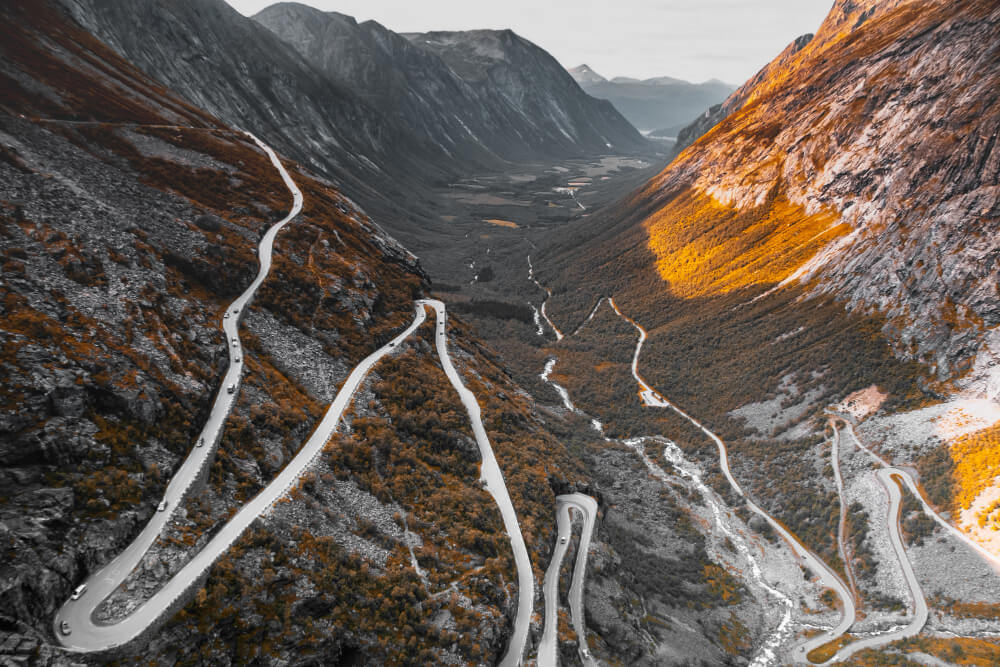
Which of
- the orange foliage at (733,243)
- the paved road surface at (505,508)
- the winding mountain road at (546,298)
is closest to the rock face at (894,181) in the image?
the orange foliage at (733,243)

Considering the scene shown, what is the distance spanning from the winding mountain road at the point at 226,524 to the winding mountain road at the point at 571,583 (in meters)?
1.89

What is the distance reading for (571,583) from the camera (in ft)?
135

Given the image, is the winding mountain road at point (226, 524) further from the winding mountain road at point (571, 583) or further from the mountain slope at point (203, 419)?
the winding mountain road at point (571, 583)

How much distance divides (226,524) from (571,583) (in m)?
28.4

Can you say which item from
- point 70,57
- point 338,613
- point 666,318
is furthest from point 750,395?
point 70,57

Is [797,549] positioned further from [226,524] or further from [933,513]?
[226,524]

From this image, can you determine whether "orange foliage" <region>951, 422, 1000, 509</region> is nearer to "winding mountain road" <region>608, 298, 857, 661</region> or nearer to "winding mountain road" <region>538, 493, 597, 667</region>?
"winding mountain road" <region>608, 298, 857, 661</region>

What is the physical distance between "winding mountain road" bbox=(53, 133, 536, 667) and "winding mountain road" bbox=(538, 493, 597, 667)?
74.3 inches

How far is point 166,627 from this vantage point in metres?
22.8

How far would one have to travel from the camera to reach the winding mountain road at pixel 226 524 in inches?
856

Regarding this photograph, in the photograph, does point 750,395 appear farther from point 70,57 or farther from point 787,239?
point 70,57

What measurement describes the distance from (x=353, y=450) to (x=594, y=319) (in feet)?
311

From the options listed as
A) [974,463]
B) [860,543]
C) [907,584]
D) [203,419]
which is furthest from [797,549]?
[203,419]

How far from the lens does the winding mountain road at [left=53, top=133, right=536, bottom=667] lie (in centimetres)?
2173
